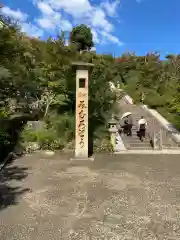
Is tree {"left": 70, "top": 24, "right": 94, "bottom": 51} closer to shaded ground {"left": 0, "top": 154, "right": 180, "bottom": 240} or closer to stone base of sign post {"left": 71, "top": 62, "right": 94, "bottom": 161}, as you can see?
stone base of sign post {"left": 71, "top": 62, "right": 94, "bottom": 161}

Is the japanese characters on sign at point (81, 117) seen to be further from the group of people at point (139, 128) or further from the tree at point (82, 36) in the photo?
the tree at point (82, 36)

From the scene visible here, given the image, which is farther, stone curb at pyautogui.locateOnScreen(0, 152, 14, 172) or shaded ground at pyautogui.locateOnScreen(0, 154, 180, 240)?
stone curb at pyautogui.locateOnScreen(0, 152, 14, 172)

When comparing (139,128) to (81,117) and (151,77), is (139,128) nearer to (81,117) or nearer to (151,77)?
(81,117)

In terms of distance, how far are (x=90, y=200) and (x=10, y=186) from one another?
8.84 feet

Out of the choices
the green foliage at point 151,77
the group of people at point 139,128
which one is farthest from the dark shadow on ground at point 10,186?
the green foliage at point 151,77

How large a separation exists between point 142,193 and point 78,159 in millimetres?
4722

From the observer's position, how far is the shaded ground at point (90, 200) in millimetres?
6109

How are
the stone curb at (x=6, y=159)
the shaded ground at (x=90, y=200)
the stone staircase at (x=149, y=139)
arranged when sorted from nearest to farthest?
the shaded ground at (x=90, y=200)
the stone curb at (x=6, y=159)
the stone staircase at (x=149, y=139)

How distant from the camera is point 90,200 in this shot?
7.89 meters

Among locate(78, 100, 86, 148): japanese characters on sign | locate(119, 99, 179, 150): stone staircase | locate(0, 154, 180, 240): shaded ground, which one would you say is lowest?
locate(0, 154, 180, 240): shaded ground

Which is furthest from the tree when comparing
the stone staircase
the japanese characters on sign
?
the japanese characters on sign

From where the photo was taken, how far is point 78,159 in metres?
12.7

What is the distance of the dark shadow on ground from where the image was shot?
7762mm

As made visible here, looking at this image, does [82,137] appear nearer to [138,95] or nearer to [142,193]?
[142,193]
